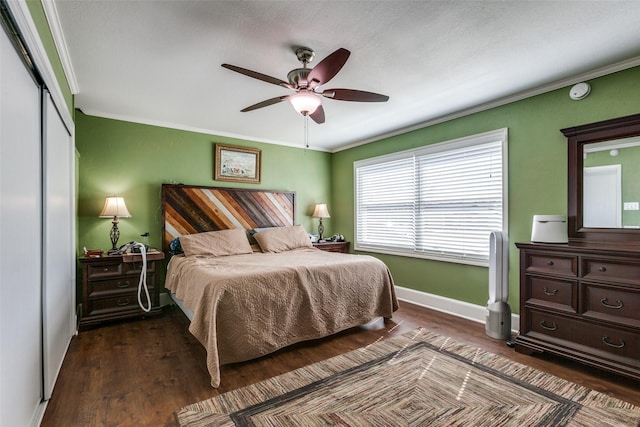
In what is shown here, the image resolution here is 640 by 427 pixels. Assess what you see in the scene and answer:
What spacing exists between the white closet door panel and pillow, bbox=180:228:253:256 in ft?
3.62

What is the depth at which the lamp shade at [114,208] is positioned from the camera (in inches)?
134

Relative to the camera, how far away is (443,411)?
188cm

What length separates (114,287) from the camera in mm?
3352

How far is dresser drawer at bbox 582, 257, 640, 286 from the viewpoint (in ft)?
7.02

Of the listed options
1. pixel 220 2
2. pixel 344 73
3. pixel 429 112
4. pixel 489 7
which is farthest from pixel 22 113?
pixel 429 112

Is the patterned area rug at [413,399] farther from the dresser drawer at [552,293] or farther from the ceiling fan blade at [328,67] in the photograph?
the ceiling fan blade at [328,67]

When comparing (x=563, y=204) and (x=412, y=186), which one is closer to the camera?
(x=563, y=204)

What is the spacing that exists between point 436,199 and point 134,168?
3845mm

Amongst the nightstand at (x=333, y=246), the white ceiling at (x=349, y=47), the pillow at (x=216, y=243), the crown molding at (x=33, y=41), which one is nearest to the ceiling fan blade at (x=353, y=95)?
the white ceiling at (x=349, y=47)

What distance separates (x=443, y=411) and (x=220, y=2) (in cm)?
278

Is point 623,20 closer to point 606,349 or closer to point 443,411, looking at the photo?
point 606,349

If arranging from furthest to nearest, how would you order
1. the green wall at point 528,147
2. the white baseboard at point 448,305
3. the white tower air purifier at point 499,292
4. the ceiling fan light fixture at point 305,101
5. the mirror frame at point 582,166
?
1. the white baseboard at point 448,305
2. the white tower air purifier at point 499,292
3. the green wall at point 528,147
4. the mirror frame at point 582,166
5. the ceiling fan light fixture at point 305,101

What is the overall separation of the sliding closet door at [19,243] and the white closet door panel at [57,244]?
3.8 inches

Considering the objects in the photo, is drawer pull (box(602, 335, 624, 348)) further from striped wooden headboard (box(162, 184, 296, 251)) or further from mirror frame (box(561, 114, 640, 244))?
striped wooden headboard (box(162, 184, 296, 251))
